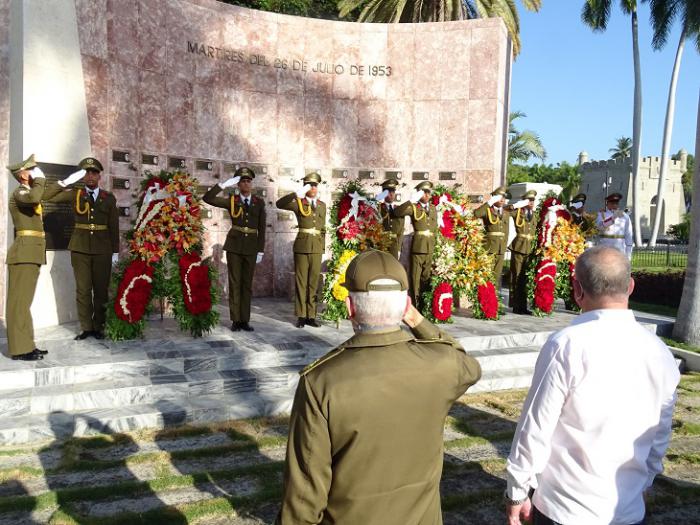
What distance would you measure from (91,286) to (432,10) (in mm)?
17500

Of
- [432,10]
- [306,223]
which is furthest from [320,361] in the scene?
[432,10]

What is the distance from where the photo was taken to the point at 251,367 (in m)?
7.28

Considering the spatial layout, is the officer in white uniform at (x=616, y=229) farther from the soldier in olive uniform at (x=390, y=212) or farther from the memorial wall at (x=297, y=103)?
the soldier in olive uniform at (x=390, y=212)

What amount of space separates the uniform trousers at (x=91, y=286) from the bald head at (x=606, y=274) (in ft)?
23.2

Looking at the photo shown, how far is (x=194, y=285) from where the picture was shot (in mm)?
8086

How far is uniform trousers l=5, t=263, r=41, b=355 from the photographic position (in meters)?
6.75

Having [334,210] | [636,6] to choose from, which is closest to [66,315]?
[334,210]

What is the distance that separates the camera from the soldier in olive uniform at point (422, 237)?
33.6ft

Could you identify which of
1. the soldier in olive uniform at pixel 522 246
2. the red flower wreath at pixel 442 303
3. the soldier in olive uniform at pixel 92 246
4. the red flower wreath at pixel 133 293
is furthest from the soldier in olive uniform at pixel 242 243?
the soldier in olive uniform at pixel 522 246

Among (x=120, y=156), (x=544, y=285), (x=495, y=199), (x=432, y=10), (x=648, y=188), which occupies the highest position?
(x=432, y=10)

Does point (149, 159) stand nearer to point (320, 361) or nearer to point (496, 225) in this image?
point (496, 225)

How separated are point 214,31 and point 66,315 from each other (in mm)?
6047

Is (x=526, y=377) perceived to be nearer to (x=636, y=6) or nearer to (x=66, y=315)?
(x=66, y=315)

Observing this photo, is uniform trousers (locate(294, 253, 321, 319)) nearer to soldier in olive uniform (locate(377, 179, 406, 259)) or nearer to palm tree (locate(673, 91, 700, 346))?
soldier in olive uniform (locate(377, 179, 406, 259))
